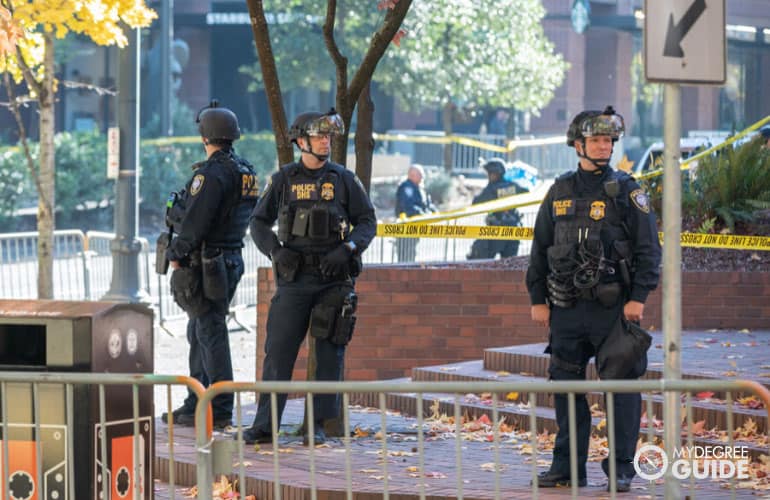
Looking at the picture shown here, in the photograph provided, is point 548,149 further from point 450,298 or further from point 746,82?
point 450,298

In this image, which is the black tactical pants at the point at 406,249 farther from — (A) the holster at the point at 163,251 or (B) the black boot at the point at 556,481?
(B) the black boot at the point at 556,481

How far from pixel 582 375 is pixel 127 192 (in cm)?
948

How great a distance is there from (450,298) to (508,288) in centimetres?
46

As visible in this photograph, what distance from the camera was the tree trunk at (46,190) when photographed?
13.9 m

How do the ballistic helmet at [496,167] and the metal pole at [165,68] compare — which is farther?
the metal pole at [165,68]

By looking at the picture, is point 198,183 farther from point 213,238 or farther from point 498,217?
point 498,217

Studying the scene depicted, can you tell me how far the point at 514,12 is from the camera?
34.9m

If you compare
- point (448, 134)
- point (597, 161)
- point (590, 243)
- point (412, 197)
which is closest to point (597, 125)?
point (597, 161)

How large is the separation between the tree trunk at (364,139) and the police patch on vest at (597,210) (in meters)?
2.44

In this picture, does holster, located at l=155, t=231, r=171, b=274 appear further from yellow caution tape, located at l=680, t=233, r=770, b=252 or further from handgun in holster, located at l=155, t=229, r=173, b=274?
yellow caution tape, located at l=680, t=233, r=770, b=252

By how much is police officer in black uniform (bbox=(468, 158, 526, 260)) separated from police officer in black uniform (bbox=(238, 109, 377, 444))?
7.90 metres

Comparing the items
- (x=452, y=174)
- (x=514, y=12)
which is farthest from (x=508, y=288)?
(x=514, y=12)

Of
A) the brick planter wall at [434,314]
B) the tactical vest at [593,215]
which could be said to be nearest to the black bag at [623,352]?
the tactical vest at [593,215]

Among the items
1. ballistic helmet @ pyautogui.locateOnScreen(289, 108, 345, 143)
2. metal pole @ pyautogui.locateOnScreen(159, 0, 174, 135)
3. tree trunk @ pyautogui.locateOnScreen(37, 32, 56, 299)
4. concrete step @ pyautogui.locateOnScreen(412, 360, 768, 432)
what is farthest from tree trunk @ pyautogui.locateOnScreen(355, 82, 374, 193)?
metal pole @ pyautogui.locateOnScreen(159, 0, 174, 135)
